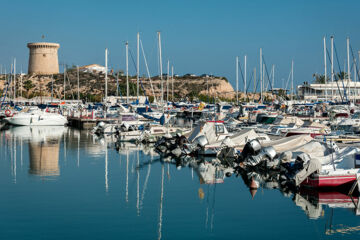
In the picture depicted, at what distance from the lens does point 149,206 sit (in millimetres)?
18922

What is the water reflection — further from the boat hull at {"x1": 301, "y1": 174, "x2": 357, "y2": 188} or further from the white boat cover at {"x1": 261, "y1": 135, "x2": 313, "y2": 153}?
the boat hull at {"x1": 301, "y1": 174, "x2": 357, "y2": 188}

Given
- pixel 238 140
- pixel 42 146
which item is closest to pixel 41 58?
pixel 42 146

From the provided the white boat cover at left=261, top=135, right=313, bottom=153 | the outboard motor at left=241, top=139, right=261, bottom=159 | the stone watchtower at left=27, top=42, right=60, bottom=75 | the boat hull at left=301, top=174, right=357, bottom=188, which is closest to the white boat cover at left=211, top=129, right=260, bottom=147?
the white boat cover at left=261, top=135, right=313, bottom=153

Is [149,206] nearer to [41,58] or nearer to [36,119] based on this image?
[36,119]

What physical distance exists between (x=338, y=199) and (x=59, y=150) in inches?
814

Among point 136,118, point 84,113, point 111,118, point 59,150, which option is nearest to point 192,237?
point 59,150

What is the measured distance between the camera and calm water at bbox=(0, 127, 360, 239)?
15.9 metres

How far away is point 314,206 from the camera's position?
18.8 metres

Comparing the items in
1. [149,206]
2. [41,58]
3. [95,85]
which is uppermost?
[41,58]

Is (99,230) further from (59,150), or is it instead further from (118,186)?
(59,150)

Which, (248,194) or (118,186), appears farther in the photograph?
(118,186)

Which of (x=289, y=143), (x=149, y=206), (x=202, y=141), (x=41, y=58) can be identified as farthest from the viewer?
(x=41, y=58)

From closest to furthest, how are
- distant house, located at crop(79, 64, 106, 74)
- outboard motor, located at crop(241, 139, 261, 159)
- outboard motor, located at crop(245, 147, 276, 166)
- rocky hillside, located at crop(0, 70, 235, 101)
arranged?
1. outboard motor, located at crop(245, 147, 276, 166)
2. outboard motor, located at crop(241, 139, 261, 159)
3. rocky hillside, located at crop(0, 70, 235, 101)
4. distant house, located at crop(79, 64, 106, 74)

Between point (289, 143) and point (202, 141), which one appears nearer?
point (289, 143)
